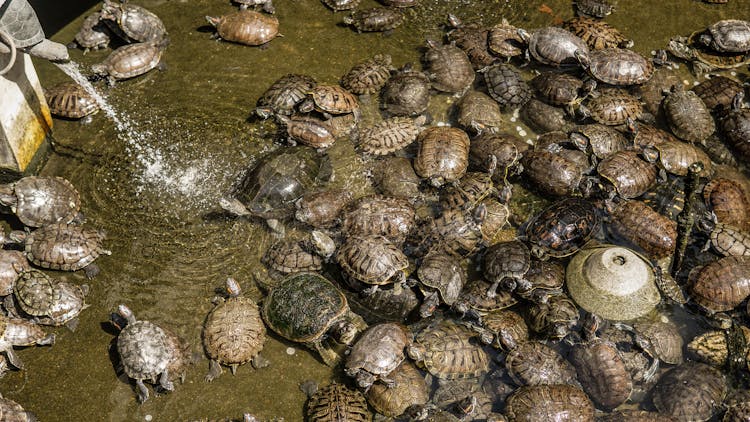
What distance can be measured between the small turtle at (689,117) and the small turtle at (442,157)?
3.49 m

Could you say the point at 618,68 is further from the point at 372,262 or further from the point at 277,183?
the point at 277,183

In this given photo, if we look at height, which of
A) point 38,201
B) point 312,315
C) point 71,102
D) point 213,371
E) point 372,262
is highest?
point 71,102

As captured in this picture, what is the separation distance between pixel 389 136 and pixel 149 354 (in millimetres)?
4908

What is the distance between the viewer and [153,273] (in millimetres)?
9148

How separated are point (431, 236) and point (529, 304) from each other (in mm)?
1644

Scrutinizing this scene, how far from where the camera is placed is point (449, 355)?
7922 mm

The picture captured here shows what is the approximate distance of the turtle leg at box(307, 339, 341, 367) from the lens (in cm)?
827

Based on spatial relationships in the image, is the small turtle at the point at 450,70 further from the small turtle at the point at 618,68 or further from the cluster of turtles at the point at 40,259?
the cluster of turtles at the point at 40,259

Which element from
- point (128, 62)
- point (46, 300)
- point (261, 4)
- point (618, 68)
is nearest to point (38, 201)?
point (46, 300)

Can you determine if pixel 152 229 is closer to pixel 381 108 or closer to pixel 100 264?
pixel 100 264

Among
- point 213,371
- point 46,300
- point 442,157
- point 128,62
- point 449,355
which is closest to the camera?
point 449,355

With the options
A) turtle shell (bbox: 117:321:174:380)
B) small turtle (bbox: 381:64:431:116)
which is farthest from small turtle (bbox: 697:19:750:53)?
turtle shell (bbox: 117:321:174:380)

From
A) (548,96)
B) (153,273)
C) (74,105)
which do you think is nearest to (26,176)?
(74,105)

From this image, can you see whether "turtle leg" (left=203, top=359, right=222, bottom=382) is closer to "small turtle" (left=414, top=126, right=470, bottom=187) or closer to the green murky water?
the green murky water
